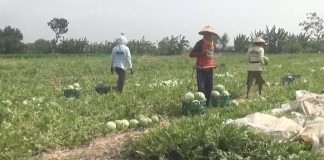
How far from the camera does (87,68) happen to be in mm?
25094

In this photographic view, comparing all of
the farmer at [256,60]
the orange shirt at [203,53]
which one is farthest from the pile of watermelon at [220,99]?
the farmer at [256,60]

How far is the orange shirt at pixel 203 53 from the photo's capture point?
10.3 metres

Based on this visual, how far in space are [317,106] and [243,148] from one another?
10.7 ft

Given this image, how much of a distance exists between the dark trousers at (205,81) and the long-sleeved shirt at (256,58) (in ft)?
7.06

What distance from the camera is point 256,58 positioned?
40.2 ft

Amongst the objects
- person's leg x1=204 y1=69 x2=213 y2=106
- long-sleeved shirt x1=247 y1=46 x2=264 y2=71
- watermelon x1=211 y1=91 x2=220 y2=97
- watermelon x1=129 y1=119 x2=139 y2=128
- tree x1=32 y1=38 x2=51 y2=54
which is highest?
long-sleeved shirt x1=247 y1=46 x2=264 y2=71

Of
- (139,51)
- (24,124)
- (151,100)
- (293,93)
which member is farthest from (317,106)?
(139,51)

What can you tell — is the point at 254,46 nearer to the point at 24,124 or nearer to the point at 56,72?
the point at 24,124

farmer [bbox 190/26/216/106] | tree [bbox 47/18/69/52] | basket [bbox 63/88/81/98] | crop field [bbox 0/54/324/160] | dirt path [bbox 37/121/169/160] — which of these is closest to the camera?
crop field [bbox 0/54/324/160]

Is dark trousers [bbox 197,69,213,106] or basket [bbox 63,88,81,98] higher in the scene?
dark trousers [bbox 197,69,213,106]

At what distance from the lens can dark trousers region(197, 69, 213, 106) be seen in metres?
10.4

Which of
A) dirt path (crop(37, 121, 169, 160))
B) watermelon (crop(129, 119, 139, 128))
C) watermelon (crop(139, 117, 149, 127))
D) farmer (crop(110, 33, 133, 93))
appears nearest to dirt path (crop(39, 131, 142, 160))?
dirt path (crop(37, 121, 169, 160))

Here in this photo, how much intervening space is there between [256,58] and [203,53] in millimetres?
2386

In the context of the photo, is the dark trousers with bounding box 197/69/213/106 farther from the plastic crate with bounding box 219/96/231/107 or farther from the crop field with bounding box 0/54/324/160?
the crop field with bounding box 0/54/324/160
